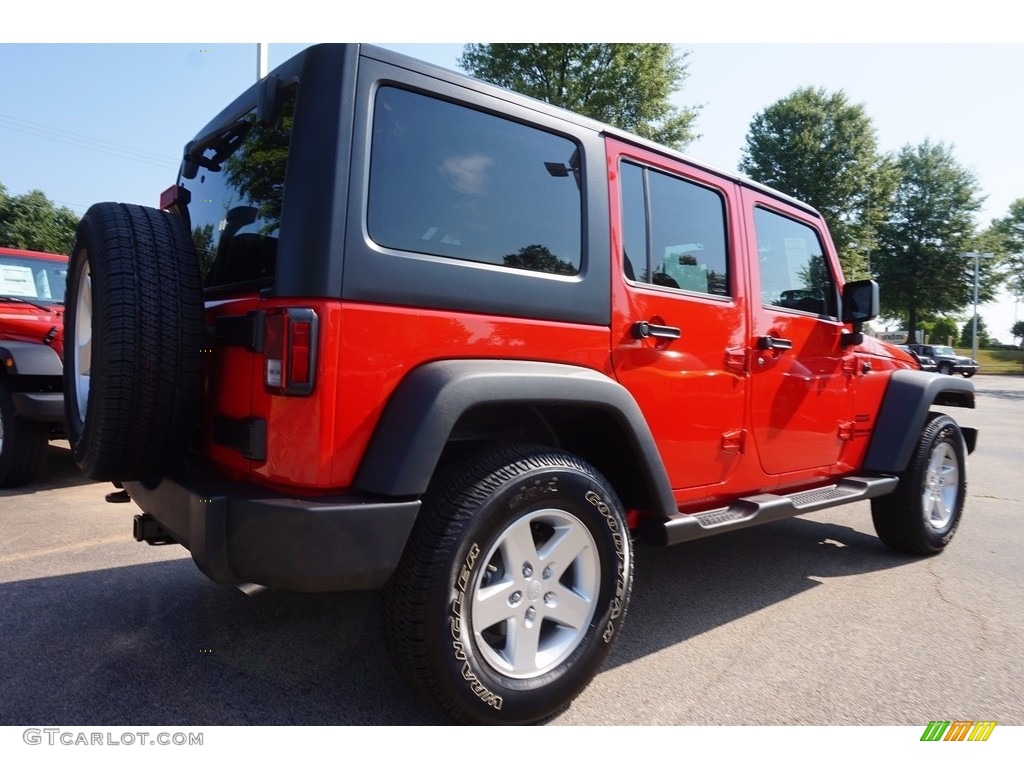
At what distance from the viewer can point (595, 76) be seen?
16.8 meters

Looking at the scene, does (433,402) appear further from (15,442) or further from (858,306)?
(15,442)

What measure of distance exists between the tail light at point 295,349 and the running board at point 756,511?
148 centimetres

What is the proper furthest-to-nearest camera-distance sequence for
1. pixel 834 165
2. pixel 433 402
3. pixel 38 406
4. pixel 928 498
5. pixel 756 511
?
pixel 834 165 < pixel 38 406 < pixel 928 498 < pixel 756 511 < pixel 433 402

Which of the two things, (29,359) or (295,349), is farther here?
(29,359)

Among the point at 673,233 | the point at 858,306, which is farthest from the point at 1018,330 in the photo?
the point at 673,233

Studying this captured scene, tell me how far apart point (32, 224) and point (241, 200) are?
3901 cm

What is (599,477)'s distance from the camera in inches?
92.4

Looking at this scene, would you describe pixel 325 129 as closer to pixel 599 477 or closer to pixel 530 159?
pixel 530 159

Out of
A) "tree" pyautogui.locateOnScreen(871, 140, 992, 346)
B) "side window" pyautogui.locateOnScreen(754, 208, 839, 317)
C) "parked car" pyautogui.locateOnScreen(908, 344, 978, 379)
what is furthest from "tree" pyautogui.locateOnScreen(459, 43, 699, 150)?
"tree" pyautogui.locateOnScreen(871, 140, 992, 346)

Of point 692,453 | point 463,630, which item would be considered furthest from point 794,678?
point 463,630

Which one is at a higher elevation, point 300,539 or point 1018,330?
point 1018,330

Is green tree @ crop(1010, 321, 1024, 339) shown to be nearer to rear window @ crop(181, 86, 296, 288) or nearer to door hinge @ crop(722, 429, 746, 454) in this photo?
door hinge @ crop(722, 429, 746, 454)

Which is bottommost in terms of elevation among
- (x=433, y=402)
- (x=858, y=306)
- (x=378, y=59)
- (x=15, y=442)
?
(x=15, y=442)
